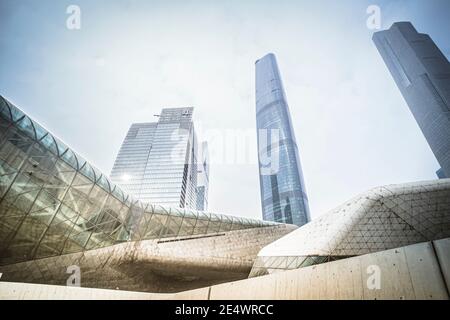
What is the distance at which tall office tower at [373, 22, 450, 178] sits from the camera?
11731 cm

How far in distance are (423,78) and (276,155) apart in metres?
106

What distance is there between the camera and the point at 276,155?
491 feet

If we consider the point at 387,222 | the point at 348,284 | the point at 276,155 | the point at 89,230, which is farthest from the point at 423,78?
the point at 89,230

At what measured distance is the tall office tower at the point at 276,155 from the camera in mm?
Answer: 128250

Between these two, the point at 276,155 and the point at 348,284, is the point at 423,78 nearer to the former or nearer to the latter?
the point at 276,155

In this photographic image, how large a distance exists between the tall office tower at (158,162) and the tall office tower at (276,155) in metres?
56.9

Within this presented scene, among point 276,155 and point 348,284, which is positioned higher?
point 276,155

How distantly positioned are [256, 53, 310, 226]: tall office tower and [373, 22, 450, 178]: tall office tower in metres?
79.3

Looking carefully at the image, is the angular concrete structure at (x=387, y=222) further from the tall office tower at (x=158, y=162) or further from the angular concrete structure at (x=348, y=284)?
the tall office tower at (x=158, y=162)

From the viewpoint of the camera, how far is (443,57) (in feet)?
449

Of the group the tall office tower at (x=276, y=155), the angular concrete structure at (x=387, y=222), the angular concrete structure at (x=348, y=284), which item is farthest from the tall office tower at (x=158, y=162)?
the angular concrete structure at (x=348, y=284)

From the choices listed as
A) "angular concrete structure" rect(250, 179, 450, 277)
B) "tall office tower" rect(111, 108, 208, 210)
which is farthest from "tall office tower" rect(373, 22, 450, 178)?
"tall office tower" rect(111, 108, 208, 210)
